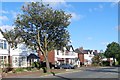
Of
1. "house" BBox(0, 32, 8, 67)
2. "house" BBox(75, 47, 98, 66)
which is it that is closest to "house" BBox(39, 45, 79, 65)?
"house" BBox(75, 47, 98, 66)

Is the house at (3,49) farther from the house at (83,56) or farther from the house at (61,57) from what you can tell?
the house at (83,56)

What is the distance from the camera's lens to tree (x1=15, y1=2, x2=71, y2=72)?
154 feet

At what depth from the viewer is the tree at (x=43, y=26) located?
4684 centimetres

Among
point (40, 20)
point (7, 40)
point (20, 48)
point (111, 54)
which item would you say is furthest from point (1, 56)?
point (111, 54)

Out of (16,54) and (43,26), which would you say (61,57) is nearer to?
(16,54)

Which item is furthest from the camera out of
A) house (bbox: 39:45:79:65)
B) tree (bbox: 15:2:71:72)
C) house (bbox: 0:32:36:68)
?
house (bbox: 39:45:79:65)

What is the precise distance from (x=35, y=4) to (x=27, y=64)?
2280 cm

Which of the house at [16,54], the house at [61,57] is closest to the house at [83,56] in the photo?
the house at [61,57]

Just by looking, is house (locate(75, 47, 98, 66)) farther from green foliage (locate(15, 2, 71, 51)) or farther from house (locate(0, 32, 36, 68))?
green foliage (locate(15, 2, 71, 51))

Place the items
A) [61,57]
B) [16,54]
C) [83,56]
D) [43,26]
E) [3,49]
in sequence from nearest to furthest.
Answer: [43,26]
[3,49]
[16,54]
[61,57]
[83,56]

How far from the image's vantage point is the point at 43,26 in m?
48.5

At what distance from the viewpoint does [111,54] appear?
154 meters

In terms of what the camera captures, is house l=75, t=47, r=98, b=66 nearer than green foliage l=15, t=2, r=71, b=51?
No

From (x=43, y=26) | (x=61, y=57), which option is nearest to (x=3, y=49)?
(x=43, y=26)
